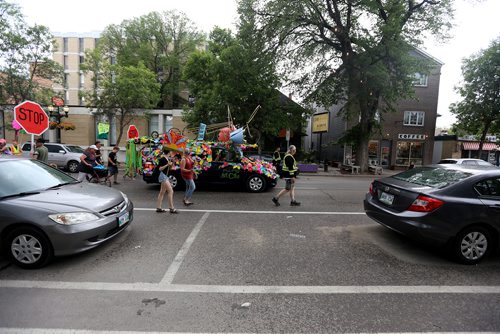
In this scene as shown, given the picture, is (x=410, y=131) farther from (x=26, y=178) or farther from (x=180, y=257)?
(x=26, y=178)

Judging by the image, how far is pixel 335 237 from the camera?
203 inches

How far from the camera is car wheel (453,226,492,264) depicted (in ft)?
13.1

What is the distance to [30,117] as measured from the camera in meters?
7.55

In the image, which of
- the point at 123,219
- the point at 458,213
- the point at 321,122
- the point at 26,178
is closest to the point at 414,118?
the point at 321,122

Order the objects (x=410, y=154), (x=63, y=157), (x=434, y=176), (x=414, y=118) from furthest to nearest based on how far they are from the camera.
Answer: (x=410, y=154) < (x=414, y=118) < (x=63, y=157) < (x=434, y=176)

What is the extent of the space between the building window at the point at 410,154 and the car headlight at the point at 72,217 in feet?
87.1

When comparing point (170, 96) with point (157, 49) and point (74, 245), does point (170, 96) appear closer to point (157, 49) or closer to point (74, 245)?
point (157, 49)

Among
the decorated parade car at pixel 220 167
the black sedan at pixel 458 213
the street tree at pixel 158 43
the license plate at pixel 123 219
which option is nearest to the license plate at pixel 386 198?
the black sedan at pixel 458 213

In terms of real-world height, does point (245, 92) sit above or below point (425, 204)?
above

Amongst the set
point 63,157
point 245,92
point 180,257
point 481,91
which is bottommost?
point 180,257

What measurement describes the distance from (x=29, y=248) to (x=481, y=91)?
97.5ft

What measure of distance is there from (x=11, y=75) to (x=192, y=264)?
20.2m

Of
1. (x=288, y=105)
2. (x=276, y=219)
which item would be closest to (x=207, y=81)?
(x=288, y=105)

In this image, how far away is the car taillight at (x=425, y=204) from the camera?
3961mm
